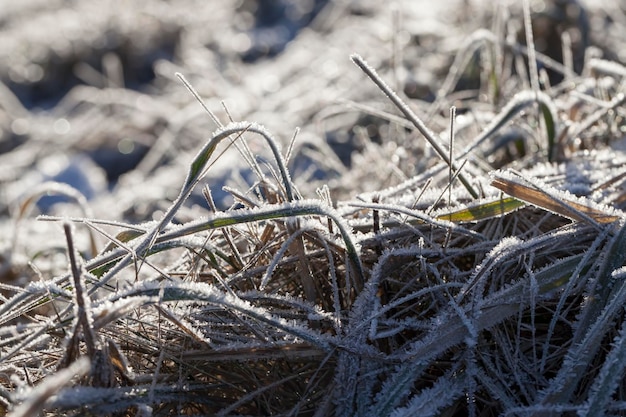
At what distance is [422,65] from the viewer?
409 centimetres

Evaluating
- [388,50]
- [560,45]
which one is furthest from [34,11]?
[560,45]

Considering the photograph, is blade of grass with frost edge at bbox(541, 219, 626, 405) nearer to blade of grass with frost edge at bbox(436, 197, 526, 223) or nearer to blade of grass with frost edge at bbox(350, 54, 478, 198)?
blade of grass with frost edge at bbox(436, 197, 526, 223)

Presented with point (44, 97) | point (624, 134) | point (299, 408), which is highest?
point (624, 134)

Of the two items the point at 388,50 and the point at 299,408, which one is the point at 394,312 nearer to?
the point at 299,408

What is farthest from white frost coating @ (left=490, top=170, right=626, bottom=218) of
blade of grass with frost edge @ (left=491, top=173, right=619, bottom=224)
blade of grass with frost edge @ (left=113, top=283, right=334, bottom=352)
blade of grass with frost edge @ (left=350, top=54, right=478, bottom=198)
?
blade of grass with frost edge @ (left=113, top=283, right=334, bottom=352)

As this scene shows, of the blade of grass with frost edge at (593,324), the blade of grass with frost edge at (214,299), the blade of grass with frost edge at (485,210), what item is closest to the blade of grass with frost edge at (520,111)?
the blade of grass with frost edge at (485,210)

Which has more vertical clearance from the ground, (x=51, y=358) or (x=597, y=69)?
(x=597, y=69)

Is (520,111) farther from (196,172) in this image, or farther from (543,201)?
(196,172)

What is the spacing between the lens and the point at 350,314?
1.39m

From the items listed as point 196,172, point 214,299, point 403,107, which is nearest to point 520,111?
point 403,107

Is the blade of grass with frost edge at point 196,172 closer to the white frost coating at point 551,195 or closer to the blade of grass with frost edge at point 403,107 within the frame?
the blade of grass with frost edge at point 403,107

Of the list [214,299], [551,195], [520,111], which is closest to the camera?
[214,299]

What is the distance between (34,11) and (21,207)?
953 centimetres

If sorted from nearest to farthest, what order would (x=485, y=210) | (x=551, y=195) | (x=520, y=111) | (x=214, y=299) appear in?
(x=214, y=299)
(x=551, y=195)
(x=485, y=210)
(x=520, y=111)
